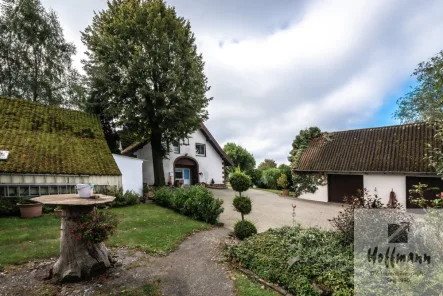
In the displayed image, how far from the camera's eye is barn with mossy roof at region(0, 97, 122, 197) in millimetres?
9984

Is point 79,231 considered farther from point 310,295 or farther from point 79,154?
point 79,154

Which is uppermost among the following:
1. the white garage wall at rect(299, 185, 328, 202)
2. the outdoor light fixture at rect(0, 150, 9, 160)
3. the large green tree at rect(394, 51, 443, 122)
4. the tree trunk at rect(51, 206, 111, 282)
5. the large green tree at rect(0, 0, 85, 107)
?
the large green tree at rect(0, 0, 85, 107)

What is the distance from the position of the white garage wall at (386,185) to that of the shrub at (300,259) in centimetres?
1002

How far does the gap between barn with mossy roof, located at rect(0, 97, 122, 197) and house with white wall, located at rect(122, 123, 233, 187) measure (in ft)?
17.6

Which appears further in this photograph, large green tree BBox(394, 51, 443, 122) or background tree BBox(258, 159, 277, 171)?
background tree BBox(258, 159, 277, 171)

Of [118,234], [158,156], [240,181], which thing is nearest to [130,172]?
[158,156]

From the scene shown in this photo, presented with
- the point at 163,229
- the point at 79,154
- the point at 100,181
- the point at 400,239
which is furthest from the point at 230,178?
the point at 79,154

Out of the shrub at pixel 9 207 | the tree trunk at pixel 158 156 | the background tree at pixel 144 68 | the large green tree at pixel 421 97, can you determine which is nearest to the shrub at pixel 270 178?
the large green tree at pixel 421 97

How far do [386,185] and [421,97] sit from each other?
30.4 feet

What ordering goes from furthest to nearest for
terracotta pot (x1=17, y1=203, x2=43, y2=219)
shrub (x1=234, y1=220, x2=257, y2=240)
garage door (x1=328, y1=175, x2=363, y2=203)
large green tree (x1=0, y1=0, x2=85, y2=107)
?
large green tree (x1=0, y1=0, x2=85, y2=107)
garage door (x1=328, y1=175, x2=363, y2=203)
terracotta pot (x1=17, y1=203, x2=43, y2=219)
shrub (x1=234, y1=220, x2=257, y2=240)

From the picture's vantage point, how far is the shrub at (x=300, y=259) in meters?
4.20

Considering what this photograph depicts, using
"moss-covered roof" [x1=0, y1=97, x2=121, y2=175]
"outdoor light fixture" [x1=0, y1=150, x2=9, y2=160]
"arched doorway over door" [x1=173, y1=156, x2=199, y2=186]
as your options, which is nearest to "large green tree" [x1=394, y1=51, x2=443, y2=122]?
"arched doorway over door" [x1=173, y1=156, x2=199, y2=186]

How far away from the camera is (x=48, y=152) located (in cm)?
1131

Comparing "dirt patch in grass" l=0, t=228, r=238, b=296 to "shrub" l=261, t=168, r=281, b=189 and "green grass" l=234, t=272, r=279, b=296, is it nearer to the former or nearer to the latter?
"green grass" l=234, t=272, r=279, b=296
